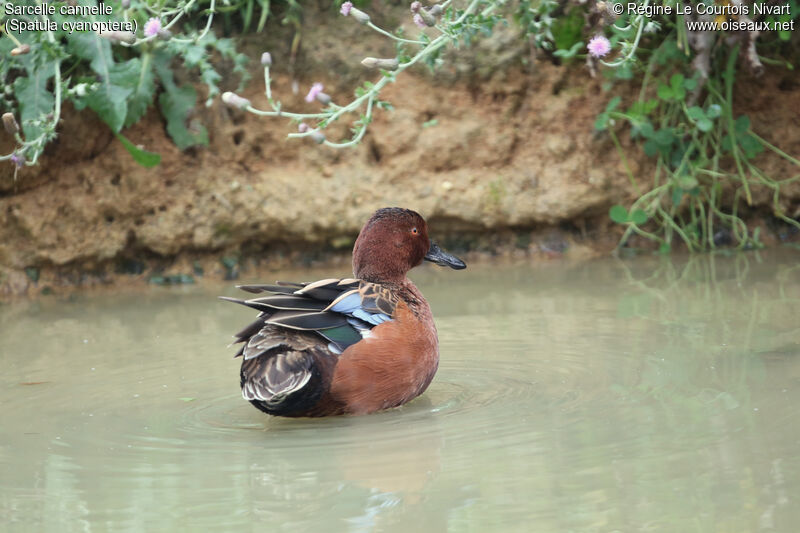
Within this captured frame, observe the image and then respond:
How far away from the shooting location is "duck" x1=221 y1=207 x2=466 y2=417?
3678 millimetres

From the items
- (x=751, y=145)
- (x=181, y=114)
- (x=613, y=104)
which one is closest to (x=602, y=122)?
(x=613, y=104)

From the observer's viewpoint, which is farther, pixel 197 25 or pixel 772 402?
pixel 197 25

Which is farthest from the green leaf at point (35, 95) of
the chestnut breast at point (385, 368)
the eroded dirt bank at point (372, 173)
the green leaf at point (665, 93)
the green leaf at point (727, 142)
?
the green leaf at point (727, 142)

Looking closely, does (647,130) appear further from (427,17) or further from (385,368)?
(385,368)

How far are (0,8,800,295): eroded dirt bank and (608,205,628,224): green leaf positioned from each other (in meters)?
0.38

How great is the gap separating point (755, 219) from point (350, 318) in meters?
4.90

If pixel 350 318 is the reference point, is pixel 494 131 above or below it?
above

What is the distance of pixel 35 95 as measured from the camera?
6.59 meters

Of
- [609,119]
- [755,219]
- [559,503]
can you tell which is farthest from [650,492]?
[755,219]

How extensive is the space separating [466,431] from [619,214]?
4.18 m

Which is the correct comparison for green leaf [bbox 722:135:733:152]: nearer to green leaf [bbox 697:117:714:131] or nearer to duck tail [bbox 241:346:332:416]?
green leaf [bbox 697:117:714:131]

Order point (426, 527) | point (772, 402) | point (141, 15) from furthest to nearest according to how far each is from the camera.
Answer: point (141, 15) → point (772, 402) → point (426, 527)

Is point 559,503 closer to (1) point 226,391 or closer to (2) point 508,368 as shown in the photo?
(2) point 508,368

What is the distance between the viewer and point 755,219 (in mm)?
7730
